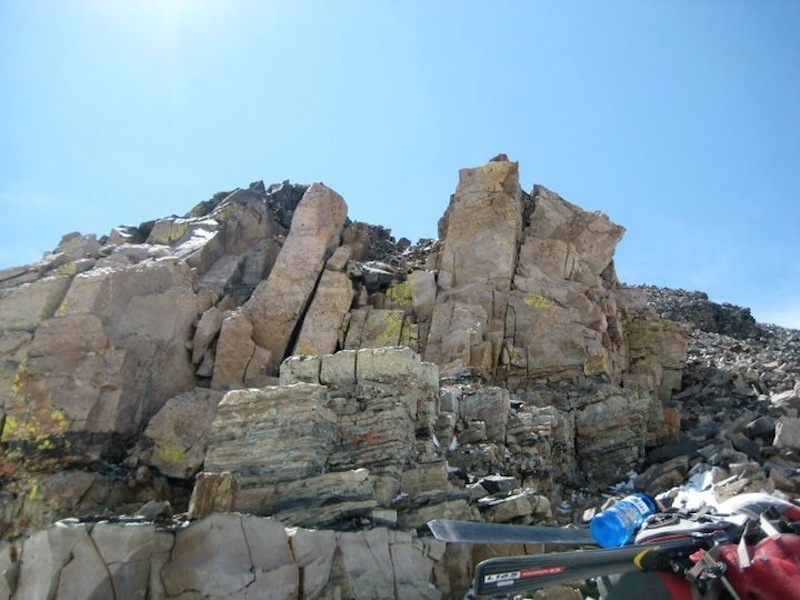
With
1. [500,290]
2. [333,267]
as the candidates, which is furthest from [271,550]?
[333,267]

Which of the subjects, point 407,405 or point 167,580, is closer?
point 167,580

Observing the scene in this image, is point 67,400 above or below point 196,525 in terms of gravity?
above

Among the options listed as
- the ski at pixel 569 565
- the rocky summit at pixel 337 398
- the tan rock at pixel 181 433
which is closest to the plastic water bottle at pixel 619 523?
the ski at pixel 569 565

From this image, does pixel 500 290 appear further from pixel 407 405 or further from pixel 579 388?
pixel 407 405

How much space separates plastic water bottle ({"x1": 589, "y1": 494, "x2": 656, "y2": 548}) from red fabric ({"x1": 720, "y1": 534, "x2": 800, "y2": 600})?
70 cm

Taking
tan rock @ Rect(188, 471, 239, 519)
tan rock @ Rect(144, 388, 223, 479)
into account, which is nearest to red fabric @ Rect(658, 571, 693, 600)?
tan rock @ Rect(188, 471, 239, 519)

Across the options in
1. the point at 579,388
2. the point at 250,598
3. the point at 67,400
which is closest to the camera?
the point at 250,598

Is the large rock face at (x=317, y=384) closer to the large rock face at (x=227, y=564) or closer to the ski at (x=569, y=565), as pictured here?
the large rock face at (x=227, y=564)

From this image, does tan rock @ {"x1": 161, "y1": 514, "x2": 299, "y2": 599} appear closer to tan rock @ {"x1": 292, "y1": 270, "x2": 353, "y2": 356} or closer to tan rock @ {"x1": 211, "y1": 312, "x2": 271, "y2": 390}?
tan rock @ {"x1": 211, "y1": 312, "x2": 271, "y2": 390}

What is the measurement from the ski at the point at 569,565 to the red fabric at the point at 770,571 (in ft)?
1.03

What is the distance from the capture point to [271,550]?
30.6 ft

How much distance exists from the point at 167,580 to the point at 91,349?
58.7 ft

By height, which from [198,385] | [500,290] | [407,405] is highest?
[500,290]

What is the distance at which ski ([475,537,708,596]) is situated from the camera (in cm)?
395
